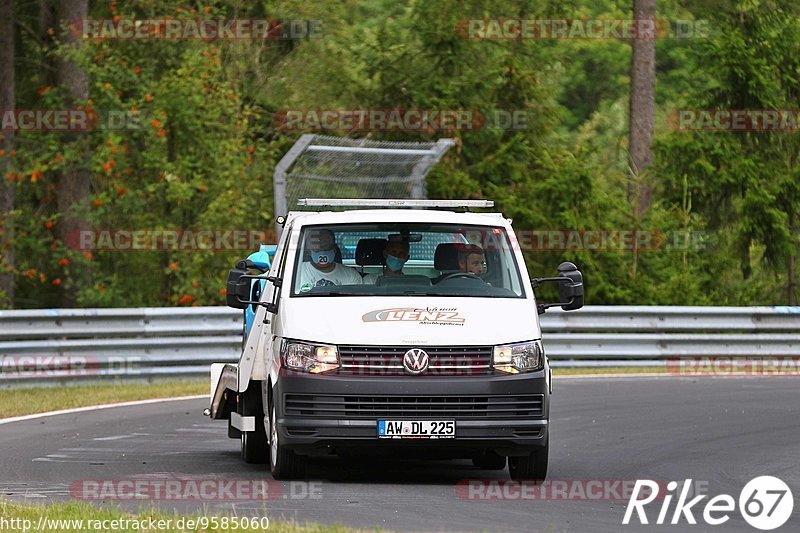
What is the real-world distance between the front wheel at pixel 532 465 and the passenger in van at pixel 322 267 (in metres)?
1.61

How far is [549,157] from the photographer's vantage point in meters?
29.4

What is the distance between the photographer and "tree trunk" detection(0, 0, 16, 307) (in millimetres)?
27859

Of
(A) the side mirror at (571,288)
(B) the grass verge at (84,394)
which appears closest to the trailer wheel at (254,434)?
(A) the side mirror at (571,288)

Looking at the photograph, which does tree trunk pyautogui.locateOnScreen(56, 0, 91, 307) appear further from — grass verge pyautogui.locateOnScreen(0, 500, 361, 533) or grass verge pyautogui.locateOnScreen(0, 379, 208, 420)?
grass verge pyautogui.locateOnScreen(0, 500, 361, 533)

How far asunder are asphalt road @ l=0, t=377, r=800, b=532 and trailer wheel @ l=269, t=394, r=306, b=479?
0.18 metres

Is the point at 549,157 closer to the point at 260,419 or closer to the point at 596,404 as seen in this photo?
the point at 596,404

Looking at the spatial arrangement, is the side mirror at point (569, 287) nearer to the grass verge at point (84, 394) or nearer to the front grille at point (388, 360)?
the front grille at point (388, 360)

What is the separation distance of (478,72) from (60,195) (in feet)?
26.6

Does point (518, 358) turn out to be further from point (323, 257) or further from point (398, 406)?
point (323, 257)

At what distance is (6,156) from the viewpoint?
27.5 meters

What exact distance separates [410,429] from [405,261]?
1539 millimetres

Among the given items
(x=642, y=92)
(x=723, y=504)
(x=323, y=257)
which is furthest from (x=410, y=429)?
(x=642, y=92)

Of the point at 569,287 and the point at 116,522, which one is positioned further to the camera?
the point at 569,287

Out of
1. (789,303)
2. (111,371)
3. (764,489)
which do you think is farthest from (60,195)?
(764,489)
